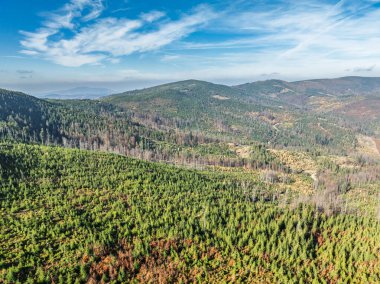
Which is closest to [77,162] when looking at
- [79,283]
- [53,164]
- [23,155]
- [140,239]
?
[53,164]

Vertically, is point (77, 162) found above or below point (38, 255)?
above

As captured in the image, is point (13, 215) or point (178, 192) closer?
point (13, 215)

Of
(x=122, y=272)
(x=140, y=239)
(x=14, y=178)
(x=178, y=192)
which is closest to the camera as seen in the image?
(x=122, y=272)

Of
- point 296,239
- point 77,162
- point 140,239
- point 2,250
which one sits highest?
point 77,162

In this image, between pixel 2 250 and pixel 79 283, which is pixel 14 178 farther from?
pixel 79 283

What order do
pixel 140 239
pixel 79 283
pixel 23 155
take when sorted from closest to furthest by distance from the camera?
1. pixel 79 283
2. pixel 140 239
3. pixel 23 155

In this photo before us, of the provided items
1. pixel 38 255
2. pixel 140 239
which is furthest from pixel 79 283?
pixel 140 239
